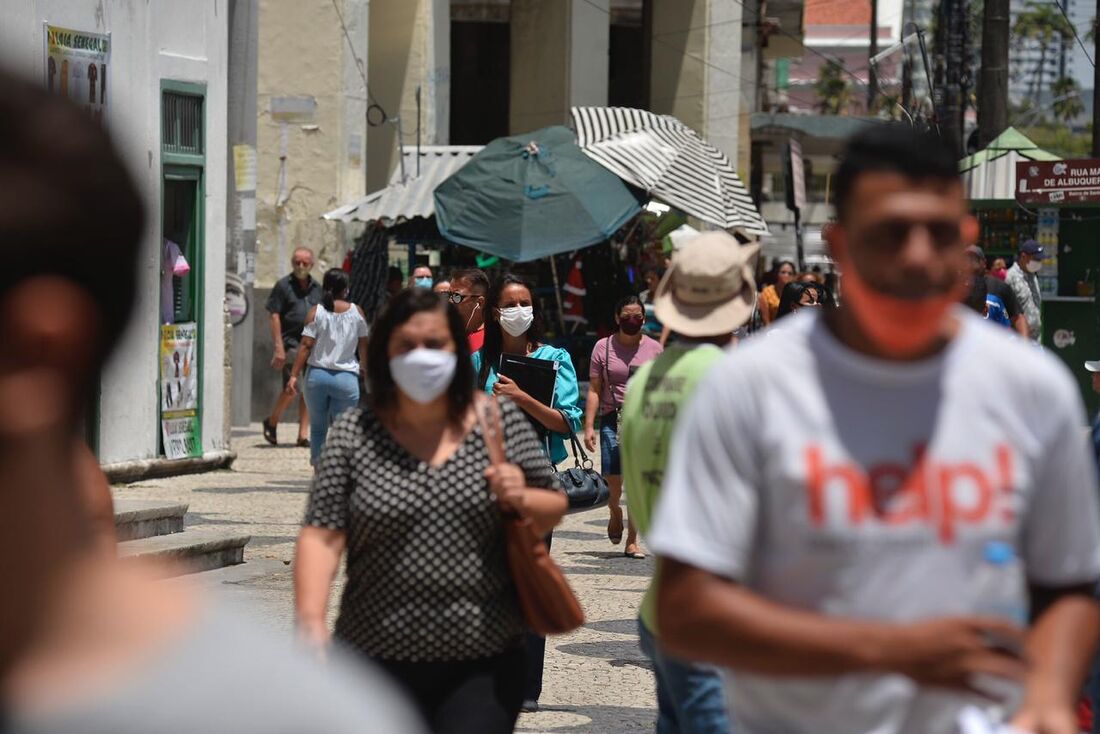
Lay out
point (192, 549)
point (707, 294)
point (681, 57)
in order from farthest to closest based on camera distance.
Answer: point (681, 57) < point (192, 549) < point (707, 294)

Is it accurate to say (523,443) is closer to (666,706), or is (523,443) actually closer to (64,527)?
(666,706)

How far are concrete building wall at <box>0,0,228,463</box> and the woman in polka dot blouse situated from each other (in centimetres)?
880

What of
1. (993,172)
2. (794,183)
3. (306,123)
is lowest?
(794,183)

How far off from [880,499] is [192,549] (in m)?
8.37

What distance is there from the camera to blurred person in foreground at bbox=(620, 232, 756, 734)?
511 cm

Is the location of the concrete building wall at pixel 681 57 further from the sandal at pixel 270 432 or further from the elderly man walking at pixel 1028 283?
the sandal at pixel 270 432

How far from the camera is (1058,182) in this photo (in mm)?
23609

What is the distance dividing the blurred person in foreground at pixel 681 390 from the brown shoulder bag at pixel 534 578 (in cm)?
36

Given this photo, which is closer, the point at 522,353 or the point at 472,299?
the point at 522,353

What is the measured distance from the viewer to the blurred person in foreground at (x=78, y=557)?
4.72ft

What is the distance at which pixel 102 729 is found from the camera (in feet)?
4.65

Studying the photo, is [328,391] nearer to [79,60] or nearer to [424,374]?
[79,60]

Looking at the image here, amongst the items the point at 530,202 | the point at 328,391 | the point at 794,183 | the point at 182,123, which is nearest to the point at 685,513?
the point at 328,391

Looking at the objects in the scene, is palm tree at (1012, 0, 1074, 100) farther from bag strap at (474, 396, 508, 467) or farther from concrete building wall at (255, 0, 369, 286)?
bag strap at (474, 396, 508, 467)
